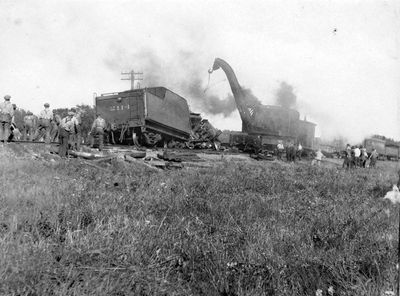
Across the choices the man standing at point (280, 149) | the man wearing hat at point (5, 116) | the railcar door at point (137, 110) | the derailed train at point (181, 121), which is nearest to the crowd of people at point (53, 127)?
the man wearing hat at point (5, 116)

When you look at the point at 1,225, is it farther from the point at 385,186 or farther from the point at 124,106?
the point at 124,106

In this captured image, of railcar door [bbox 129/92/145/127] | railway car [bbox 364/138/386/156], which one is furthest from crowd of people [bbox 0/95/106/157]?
railway car [bbox 364/138/386/156]

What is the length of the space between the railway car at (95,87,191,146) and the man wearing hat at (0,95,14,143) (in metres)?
6.10

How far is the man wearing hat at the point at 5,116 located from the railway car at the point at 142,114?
20.0 feet

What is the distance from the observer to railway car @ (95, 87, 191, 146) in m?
17.7

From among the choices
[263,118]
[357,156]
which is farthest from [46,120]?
[357,156]

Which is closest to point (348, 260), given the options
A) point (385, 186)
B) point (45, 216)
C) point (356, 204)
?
point (45, 216)

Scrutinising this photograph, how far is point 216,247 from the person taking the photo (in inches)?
115

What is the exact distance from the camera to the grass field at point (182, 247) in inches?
86.4

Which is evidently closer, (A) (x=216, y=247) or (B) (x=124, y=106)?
(A) (x=216, y=247)

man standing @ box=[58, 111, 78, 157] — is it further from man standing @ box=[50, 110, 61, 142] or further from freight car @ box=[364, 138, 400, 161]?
freight car @ box=[364, 138, 400, 161]

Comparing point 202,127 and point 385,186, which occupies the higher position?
point 202,127

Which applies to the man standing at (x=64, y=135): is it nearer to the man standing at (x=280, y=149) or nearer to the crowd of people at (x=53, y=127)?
the crowd of people at (x=53, y=127)

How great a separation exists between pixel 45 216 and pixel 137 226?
776 mm
